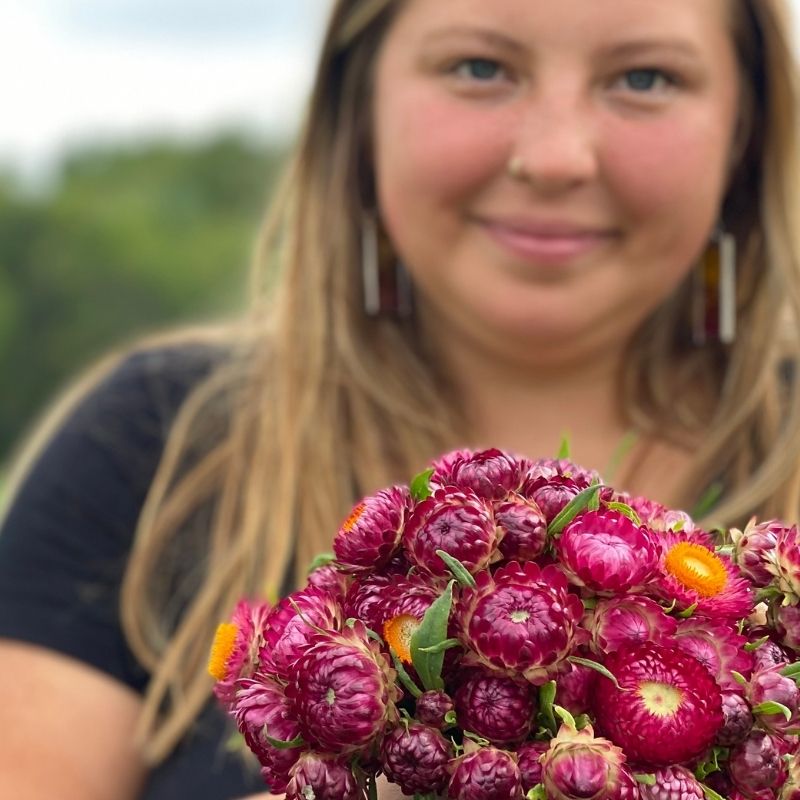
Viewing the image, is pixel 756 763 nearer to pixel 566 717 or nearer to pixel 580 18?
pixel 566 717

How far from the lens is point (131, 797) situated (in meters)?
2.10

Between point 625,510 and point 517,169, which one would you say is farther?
point 517,169

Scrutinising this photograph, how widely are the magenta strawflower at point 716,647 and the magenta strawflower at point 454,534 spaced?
0.44 ft

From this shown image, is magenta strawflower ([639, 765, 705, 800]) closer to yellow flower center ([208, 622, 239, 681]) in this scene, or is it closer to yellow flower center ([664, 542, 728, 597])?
yellow flower center ([664, 542, 728, 597])

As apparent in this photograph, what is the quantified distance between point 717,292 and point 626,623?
1450 millimetres

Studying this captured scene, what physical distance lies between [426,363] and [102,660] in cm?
70

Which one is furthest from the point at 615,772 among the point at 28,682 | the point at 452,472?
the point at 28,682

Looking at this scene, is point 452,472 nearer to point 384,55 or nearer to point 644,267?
point 644,267

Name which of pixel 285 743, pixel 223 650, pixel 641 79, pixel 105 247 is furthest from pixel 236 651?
pixel 105 247

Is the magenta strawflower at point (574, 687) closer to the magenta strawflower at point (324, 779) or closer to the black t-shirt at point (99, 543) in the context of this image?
the magenta strawflower at point (324, 779)

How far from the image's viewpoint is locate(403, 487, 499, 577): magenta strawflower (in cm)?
89

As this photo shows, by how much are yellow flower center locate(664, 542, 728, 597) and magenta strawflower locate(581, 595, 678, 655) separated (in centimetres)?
3

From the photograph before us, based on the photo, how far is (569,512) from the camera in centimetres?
93

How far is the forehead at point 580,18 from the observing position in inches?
72.3
